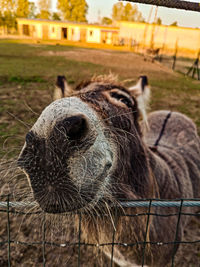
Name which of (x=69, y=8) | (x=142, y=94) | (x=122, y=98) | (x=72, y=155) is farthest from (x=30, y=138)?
(x=69, y=8)

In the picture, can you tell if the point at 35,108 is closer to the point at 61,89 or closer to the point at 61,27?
the point at 61,89

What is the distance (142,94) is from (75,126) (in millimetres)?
1217

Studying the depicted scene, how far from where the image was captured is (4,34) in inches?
1432

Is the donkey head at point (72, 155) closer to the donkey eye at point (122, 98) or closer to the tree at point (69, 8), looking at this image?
the donkey eye at point (122, 98)

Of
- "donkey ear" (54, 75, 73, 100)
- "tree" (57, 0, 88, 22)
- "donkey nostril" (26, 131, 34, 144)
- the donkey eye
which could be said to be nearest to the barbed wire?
the donkey eye

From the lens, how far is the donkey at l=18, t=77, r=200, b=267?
1072 millimetres

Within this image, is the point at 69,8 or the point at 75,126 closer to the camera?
the point at 75,126

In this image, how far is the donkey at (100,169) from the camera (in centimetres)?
107

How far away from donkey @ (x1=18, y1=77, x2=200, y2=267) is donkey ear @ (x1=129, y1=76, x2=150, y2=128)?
0.18ft

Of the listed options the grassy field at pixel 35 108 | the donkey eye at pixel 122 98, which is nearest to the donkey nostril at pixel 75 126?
the grassy field at pixel 35 108

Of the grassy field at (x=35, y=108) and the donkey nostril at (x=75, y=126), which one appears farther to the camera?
the grassy field at (x=35, y=108)

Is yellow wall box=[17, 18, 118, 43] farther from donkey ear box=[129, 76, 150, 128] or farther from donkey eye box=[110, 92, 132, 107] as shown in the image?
donkey eye box=[110, 92, 132, 107]

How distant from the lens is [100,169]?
3.99 feet

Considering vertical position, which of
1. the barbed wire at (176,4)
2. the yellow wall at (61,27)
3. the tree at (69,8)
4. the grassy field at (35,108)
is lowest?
the grassy field at (35,108)
